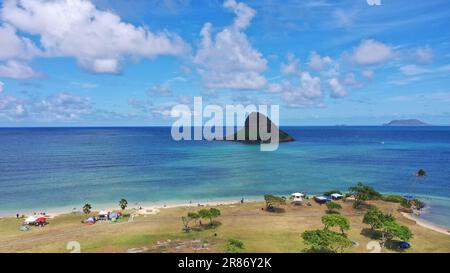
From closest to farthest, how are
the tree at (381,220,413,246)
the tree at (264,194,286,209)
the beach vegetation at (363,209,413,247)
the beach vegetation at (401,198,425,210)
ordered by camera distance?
1. the tree at (381,220,413,246)
2. the beach vegetation at (363,209,413,247)
3. the tree at (264,194,286,209)
4. the beach vegetation at (401,198,425,210)

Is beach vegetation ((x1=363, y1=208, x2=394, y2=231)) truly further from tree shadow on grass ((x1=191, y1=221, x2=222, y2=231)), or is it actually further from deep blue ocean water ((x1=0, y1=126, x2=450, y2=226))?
tree shadow on grass ((x1=191, y1=221, x2=222, y2=231))

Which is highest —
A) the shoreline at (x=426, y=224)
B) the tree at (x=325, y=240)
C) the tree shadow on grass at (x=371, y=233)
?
the tree at (x=325, y=240)

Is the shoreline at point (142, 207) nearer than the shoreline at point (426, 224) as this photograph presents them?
No

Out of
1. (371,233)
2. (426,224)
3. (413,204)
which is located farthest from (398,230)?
(413,204)

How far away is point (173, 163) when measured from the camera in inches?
3954

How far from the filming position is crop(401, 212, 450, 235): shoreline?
38.8 meters

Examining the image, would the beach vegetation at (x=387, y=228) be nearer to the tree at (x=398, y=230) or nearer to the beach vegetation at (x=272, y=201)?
the tree at (x=398, y=230)

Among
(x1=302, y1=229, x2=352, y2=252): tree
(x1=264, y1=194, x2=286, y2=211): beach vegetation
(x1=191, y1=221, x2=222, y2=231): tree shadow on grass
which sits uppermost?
(x1=302, y1=229, x2=352, y2=252): tree

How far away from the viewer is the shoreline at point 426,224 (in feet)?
127

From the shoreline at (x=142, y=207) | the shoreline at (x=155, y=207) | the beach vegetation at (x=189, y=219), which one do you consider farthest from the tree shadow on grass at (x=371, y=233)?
the shoreline at (x=142, y=207)

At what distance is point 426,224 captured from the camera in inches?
1635

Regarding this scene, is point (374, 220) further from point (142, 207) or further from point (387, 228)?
point (142, 207)

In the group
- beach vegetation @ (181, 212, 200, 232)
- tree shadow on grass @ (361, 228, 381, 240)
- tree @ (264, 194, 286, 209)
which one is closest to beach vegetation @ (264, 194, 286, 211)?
tree @ (264, 194, 286, 209)
